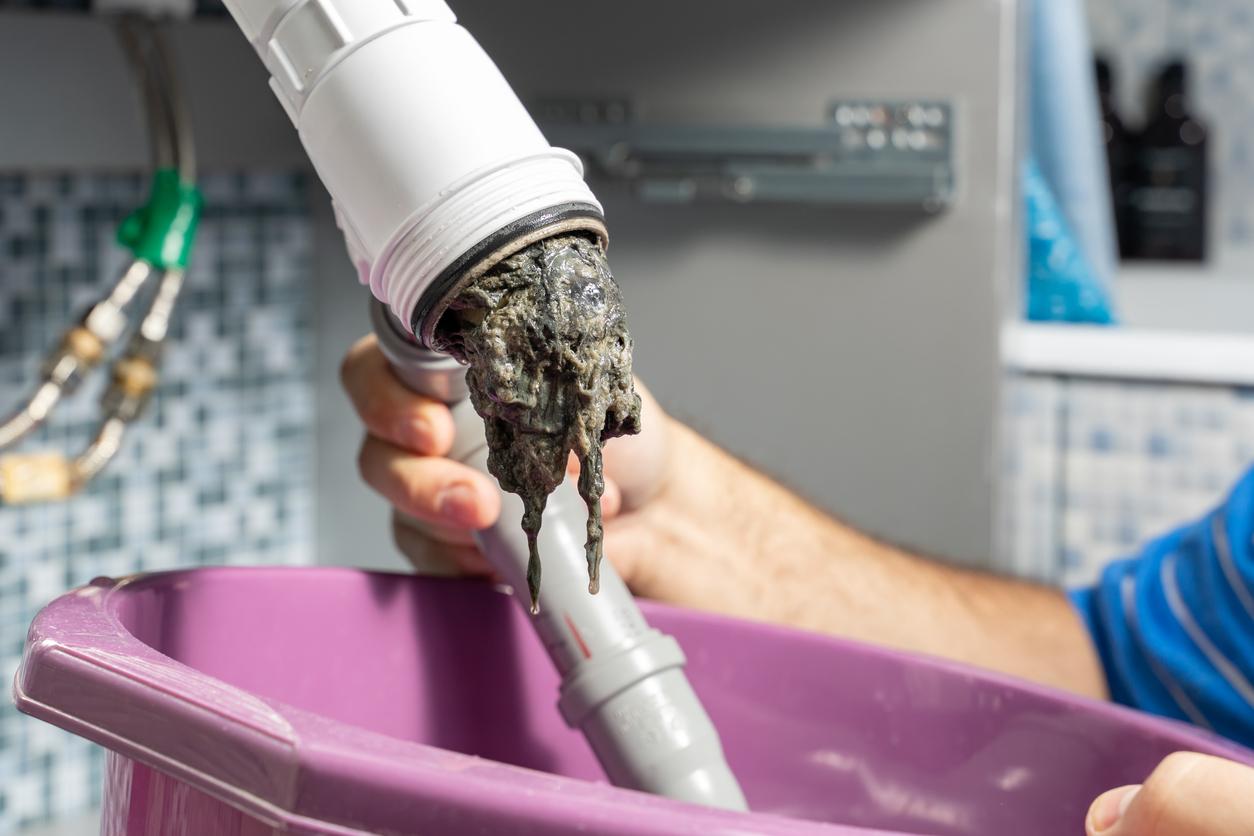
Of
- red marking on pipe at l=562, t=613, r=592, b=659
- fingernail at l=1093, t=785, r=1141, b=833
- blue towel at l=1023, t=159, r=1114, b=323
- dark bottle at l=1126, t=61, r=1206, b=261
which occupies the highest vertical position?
dark bottle at l=1126, t=61, r=1206, b=261

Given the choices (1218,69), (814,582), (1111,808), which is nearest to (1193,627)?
(814,582)

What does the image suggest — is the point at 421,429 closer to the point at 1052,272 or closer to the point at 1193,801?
the point at 1193,801

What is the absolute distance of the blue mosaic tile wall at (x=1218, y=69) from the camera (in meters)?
1.34

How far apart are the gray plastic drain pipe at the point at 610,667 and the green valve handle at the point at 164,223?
0.26m

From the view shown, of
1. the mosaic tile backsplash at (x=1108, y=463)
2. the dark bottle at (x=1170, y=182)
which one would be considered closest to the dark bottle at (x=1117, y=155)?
the dark bottle at (x=1170, y=182)

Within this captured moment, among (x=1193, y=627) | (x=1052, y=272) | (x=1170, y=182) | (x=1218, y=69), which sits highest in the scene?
(x=1218, y=69)

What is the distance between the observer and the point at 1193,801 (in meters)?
0.18

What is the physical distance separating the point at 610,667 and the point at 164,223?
35 cm

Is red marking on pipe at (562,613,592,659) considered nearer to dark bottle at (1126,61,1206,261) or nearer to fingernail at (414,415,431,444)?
fingernail at (414,415,431,444)

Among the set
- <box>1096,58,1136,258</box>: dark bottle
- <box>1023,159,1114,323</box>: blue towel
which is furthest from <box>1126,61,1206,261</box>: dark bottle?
<box>1023,159,1114,323</box>: blue towel

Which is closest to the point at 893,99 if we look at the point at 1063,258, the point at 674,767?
the point at 1063,258

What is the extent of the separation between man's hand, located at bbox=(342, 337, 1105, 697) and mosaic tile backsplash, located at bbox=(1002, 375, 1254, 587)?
203mm

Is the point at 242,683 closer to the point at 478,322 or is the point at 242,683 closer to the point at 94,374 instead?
the point at 478,322

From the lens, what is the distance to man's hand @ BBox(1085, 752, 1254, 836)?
18 cm
